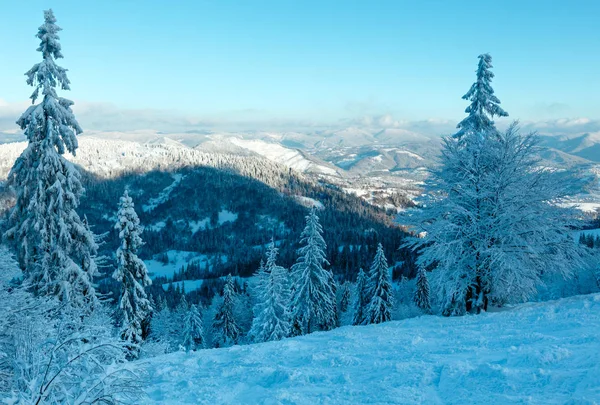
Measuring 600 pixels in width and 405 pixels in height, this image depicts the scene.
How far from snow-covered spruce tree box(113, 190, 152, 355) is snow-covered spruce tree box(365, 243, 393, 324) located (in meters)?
25.4

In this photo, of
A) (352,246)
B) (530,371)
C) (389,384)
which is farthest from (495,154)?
(352,246)

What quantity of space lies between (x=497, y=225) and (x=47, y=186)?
1846 centimetres

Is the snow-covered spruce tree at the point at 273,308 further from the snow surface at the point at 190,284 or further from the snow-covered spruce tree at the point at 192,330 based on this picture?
the snow surface at the point at 190,284

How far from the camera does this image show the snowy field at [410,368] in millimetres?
7449

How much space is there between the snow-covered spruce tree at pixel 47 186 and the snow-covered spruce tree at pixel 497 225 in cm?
1511

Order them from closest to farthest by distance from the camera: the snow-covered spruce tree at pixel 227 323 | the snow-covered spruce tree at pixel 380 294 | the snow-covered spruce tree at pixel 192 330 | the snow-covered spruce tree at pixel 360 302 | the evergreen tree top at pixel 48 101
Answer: the evergreen tree top at pixel 48 101 → the snow-covered spruce tree at pixel 380 294 → the snow-covered spruce tree at pixel 360 302 → the snow-covered spruce tree at pixel 227 323 → the snow-covered spruce tree at pixel 192 330

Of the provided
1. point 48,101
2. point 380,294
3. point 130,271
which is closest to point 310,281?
point 380,294

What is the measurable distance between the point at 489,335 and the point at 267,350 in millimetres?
6543

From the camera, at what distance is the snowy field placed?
745 centimetres

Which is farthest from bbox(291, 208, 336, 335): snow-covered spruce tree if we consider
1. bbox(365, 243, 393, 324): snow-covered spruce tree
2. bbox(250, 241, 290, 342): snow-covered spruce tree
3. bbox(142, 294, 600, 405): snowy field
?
bbox(142, 294, 600, 405): snowy field

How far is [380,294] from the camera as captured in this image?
43.0 m

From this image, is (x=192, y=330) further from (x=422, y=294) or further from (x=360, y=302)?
(x=422, y=294)

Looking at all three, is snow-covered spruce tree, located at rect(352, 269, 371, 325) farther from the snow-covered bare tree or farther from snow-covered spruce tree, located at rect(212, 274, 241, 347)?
the snow-covered bare tree

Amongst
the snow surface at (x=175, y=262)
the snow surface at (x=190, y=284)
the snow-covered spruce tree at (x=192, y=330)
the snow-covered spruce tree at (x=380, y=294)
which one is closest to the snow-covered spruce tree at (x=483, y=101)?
the snow-covered spruce tree at (x=380, y=294)
